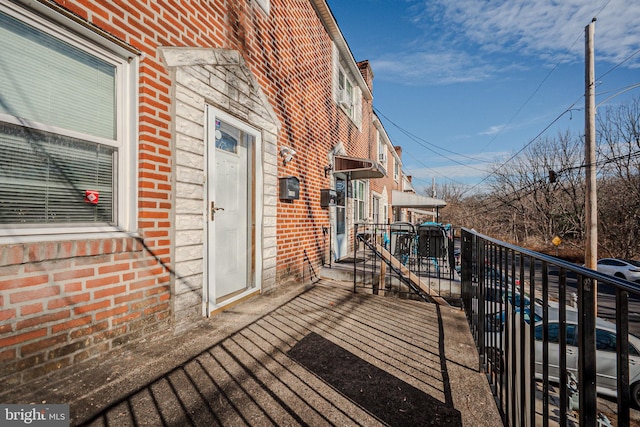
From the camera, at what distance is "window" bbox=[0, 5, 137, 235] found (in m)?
1.84

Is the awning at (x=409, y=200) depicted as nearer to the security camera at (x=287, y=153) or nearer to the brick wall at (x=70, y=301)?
the security camera at (x=287, y=153)

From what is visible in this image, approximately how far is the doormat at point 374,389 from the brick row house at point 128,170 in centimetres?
136

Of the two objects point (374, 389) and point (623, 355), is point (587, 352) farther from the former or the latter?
point (374, 389)

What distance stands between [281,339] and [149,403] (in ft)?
3.98

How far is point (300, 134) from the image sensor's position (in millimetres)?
5441

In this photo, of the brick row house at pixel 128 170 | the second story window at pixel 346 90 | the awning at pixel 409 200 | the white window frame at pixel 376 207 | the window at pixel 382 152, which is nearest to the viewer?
the brick row house at pixel 128 170

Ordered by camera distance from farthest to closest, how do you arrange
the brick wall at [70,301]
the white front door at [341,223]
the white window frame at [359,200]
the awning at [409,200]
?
the awning at [409,200] → the white window frame at [359,200] → the white front door at [341,223] → the brick wall at [70,301]

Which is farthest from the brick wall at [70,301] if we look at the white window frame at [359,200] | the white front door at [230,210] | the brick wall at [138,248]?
the white window frame at [359,200]

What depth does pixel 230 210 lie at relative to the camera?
12.2 feet

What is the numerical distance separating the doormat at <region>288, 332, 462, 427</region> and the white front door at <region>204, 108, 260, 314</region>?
137 cm

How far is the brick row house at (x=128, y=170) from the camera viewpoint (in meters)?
1.86

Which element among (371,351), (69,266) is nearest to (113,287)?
(69,266)

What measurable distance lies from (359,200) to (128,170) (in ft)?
26.4

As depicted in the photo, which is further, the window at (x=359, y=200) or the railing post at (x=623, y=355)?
the window at (x=359, y=200)
